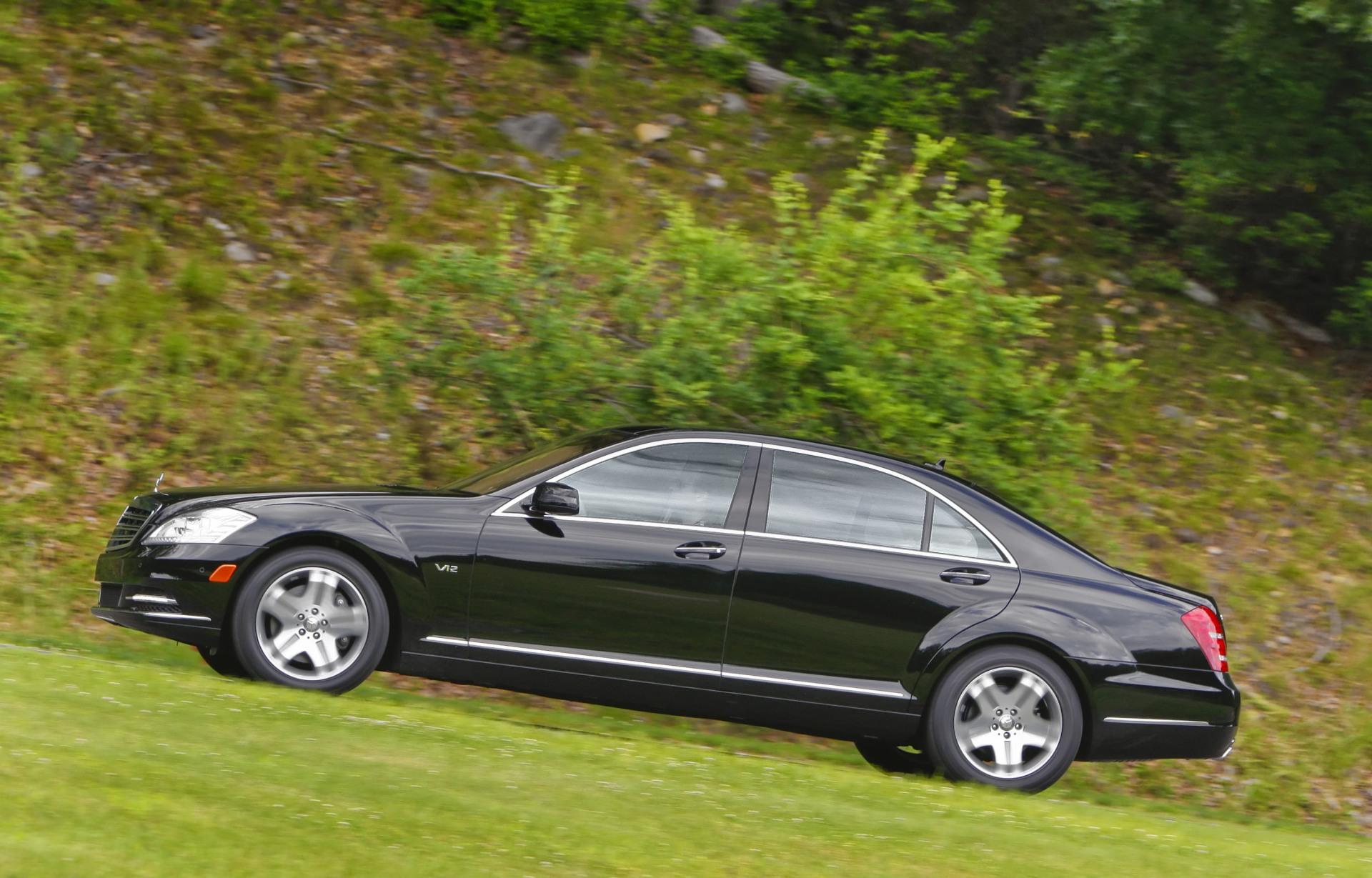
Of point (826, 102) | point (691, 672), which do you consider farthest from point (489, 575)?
point (826, 102)

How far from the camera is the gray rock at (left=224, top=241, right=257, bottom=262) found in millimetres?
13492

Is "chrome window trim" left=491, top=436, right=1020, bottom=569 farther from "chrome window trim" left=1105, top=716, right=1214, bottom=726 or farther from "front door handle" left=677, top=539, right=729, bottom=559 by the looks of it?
"chrome window trim" left=1105, top=716, right=1214, bottom=726

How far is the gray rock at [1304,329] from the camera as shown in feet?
51.7

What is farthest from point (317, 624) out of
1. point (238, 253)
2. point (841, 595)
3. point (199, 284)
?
point (238, 253)

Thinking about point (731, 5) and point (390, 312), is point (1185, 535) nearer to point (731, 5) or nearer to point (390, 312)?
point (390, 312)

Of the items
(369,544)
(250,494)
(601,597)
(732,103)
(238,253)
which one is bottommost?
(601,597)

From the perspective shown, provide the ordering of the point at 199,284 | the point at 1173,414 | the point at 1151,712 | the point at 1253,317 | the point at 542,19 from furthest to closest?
the point at 542,19 → the point at 1253,317 → the point at 1173,414 → the point at 199,284 → the point at 1151,712

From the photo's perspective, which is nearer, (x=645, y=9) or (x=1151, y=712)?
(x=1151, y=712)

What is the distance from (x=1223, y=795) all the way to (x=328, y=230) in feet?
30.7

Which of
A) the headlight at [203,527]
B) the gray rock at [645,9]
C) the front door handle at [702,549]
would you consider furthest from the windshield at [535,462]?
the gray rock at [645,9]

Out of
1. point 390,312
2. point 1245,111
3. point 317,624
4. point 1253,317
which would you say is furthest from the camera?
point 1253,317

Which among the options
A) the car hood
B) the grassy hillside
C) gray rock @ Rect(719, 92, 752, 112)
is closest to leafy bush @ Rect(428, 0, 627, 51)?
the grassy hillside

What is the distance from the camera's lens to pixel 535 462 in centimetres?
792

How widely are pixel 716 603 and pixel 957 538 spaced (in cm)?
133
